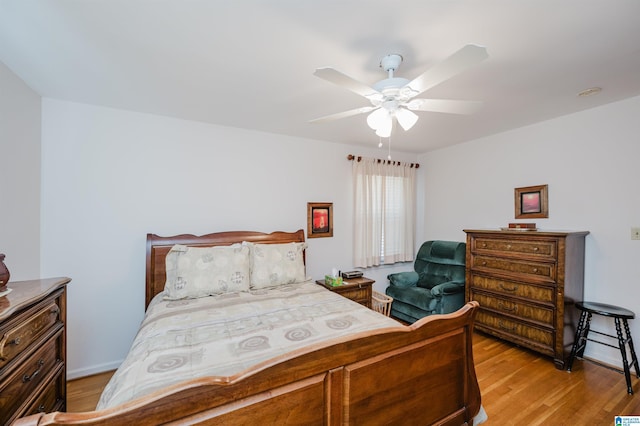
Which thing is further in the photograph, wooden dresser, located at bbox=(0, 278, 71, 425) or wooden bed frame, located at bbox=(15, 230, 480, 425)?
wooden dresser, located at bbox=(0, 278, 71, 425)

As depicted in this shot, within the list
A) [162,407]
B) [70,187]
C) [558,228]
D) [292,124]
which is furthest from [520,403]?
[70,187]

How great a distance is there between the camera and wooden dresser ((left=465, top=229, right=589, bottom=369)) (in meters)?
2.44

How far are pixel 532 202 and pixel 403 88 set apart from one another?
2663 millimetres

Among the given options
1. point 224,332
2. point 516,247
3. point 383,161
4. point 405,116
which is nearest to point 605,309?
point 516,247

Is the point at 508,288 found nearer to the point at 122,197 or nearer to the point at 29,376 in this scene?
the point at 29,376

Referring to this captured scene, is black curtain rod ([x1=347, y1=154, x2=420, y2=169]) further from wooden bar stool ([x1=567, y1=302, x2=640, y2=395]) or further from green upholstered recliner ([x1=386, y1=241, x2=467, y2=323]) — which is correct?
wooden bar stool ([x1=567, y1=302, x2=640, y2=395])

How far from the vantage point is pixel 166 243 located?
2.58m

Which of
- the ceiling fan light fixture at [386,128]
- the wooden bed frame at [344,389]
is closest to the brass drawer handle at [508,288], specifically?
the wooden bed frame at [344,389]

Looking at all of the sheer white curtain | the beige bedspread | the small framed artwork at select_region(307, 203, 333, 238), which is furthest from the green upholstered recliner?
the beige bedspread

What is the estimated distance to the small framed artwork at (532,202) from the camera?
297 centimetres

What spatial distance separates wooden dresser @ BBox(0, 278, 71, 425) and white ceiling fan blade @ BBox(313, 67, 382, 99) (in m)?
1.77

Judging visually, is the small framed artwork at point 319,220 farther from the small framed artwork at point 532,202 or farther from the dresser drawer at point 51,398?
the dresser drawer at point 51,398

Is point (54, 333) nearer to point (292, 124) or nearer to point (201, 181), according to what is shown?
point (201, 181)

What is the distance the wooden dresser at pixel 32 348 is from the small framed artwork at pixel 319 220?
240 centimetres
